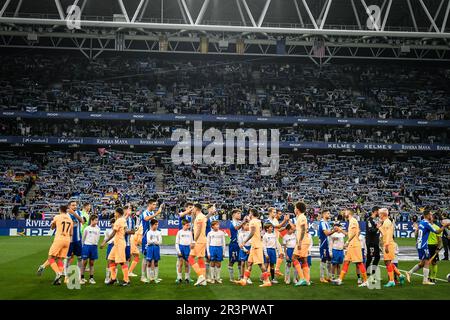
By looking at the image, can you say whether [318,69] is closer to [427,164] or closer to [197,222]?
[427,164]

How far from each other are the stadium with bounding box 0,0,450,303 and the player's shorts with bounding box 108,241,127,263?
49.3ft

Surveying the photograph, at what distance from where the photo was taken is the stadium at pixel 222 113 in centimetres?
3669

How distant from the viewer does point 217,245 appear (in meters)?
15.0

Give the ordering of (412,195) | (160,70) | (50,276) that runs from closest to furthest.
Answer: (50,276)
(412,195)
(160,70)

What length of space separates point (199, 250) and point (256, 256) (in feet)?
5.26

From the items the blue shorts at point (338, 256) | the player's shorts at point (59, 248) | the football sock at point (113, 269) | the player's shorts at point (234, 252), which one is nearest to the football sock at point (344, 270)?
the blue shorts at point (338, 256)

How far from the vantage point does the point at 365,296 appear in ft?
42.6

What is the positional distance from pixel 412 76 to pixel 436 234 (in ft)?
140

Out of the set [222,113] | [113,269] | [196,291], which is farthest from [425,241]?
[222,113]

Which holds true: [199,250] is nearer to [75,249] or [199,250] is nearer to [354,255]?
[75,249]

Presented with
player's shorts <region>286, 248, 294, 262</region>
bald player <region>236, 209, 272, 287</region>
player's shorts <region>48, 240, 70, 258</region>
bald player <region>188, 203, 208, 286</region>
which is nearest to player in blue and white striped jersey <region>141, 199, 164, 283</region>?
bald player <region>188, 203, 208, 286</region>

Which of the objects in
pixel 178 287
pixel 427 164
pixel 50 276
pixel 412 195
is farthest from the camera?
pixel 427 164

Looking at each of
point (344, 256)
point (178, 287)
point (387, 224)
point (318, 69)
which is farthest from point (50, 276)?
point (318, 69)

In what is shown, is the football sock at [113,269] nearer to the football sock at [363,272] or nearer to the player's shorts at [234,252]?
the player's shorts at [234,252]
